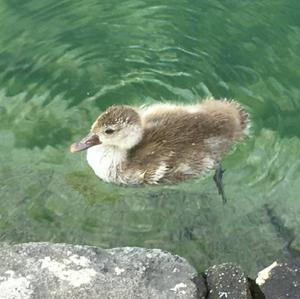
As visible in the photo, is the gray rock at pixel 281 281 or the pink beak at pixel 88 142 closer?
the gray rock at pixel 281 281

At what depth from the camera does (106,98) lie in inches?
147

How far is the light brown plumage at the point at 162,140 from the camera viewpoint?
3031 mm

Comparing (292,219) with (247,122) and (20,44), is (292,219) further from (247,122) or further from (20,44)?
(20,44)

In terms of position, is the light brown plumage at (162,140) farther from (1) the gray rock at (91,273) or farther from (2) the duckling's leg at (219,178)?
(1) the gray rock at (91,273)

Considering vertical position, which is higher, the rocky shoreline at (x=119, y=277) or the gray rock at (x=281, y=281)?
the rocky shoreline at (x=119, y=277)

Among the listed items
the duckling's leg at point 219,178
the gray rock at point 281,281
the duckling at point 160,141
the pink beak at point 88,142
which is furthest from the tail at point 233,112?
the gray rock at point 281,281

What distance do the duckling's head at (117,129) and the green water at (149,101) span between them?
0.31 m

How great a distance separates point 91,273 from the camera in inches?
97.2

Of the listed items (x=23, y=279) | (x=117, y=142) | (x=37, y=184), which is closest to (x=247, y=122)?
(x=117, y=142)

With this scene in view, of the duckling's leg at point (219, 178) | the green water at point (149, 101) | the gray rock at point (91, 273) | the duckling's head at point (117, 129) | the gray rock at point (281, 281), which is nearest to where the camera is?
the gray rock at point (91, 273)

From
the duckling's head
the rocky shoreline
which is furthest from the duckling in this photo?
the rocky shoreline

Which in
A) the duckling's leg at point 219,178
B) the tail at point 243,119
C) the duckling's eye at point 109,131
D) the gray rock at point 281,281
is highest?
the duckling's eye at point 109,131

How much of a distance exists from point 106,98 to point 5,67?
0.61 metres

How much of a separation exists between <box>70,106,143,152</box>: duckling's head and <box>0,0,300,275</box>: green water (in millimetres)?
306
